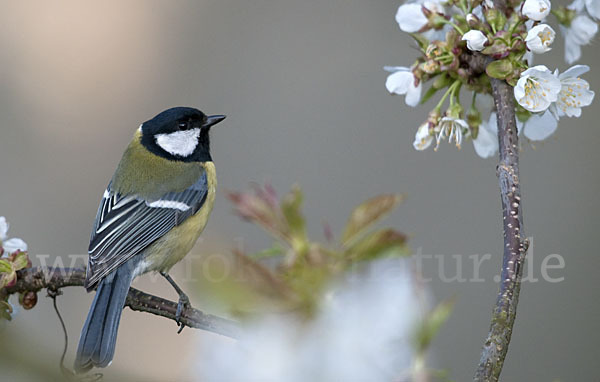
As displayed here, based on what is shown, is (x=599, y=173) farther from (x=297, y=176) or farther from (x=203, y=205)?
(x=203, y=205)

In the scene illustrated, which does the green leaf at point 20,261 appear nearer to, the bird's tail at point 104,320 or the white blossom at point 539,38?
the bird's tail at point 104,320

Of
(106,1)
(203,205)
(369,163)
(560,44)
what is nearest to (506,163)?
(203,205)

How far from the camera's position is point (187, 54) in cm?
364

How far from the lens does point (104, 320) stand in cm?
142

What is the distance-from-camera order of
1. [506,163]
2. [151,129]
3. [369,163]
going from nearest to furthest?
1. [506,163]
2. [151,129]
3. [369,163]

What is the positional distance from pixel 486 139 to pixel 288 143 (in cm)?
230

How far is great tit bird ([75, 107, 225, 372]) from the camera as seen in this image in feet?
4.92

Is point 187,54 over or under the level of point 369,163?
over

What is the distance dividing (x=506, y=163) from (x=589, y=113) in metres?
2.48

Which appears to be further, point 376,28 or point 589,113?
point 376,28

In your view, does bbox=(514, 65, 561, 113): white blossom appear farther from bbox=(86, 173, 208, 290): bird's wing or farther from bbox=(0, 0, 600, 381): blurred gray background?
bbox=(0, 0, 600, 381): blurred gray background

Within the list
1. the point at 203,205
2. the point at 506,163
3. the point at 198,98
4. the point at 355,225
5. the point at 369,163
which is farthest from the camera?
the point at 198,98

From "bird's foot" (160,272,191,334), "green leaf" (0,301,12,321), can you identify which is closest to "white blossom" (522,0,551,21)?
"bird's foot" (160,272,191,334)

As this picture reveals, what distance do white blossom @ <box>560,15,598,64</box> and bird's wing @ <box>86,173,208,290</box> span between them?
3.35 ft
